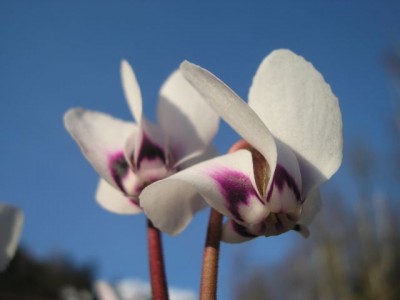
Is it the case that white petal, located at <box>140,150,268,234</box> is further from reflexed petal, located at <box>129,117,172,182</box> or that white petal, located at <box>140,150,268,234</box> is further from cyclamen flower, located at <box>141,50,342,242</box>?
reflexed petal, located at <box>129,117,172,182</box>

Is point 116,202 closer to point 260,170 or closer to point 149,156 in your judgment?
point 149,156

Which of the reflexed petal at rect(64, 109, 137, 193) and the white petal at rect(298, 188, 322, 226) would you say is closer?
the white petal at rect(298, 188, 322, 226)

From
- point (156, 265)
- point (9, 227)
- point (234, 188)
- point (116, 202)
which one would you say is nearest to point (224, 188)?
point (234, 188)

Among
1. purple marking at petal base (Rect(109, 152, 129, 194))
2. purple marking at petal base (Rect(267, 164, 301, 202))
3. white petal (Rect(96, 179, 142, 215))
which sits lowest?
white petal (Rect(96, 179, 142, 215))

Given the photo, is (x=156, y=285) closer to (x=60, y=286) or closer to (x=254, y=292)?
(x=60, y=286)

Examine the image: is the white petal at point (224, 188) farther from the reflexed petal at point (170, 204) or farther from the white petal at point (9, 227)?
the white petal at point (9, 227)

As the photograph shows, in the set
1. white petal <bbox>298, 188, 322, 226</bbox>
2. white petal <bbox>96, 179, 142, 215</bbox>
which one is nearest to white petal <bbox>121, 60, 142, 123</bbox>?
white petal <bbox>96, 179, 142, 215</bbox>

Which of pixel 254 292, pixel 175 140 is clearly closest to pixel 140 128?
pixel 175 140
